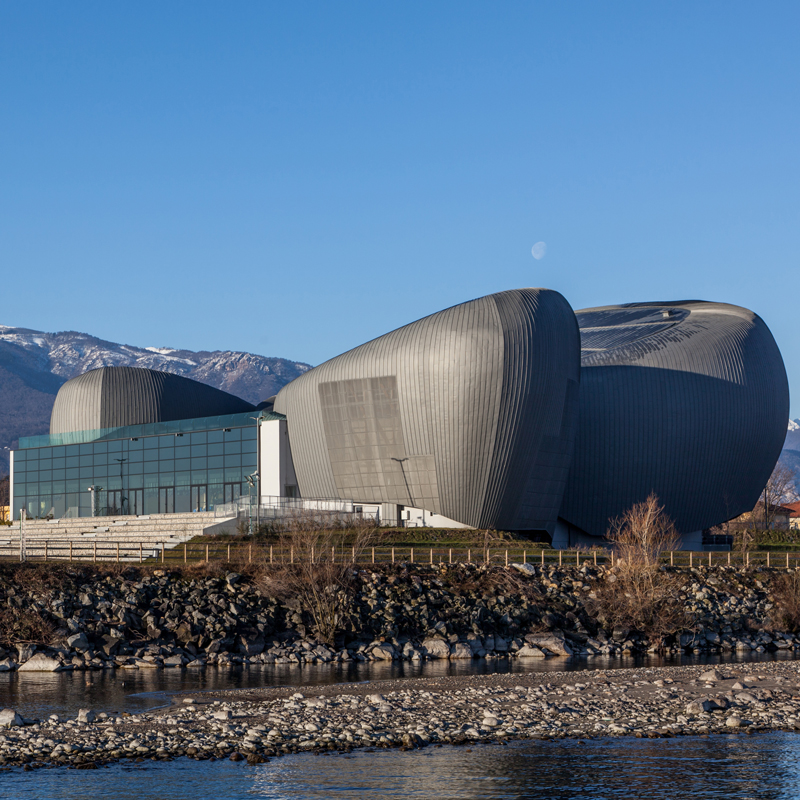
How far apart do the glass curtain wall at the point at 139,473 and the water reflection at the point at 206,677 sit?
37473 millimetres

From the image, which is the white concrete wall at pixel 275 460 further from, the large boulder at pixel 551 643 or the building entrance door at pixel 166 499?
the large boulder at pixel 551 643

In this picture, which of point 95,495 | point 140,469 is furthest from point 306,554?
point 95,495

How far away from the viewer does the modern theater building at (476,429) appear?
63.2 metres

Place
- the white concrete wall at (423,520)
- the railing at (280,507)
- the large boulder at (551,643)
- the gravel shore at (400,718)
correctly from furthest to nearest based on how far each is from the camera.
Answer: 1. the white concrete wall at (423,520)
2. the railing at (280,507)
3. the large boulder at (551,643)
4. the gravel shore at (400,718)

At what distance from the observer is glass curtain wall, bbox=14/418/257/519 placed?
7200 centimetres

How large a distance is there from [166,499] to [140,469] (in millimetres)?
3176

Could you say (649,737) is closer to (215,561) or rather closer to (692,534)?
(215,561)

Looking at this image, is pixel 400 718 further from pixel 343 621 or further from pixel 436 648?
pixel 343 621

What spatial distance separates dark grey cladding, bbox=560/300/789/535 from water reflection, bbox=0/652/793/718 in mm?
34389

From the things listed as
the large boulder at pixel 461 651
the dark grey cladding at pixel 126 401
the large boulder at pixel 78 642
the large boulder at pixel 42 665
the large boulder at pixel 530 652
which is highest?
the dark grey cladding at pixel 126 401

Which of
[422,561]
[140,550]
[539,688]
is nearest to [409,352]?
[422,561]

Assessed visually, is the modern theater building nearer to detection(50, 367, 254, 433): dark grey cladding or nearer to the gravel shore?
detection(50, 367, 254, 433): dark grey cladding

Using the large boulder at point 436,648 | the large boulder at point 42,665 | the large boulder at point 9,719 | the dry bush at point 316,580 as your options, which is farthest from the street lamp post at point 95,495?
the large boulder at point 9,719

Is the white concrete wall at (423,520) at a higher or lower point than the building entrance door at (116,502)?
lower
